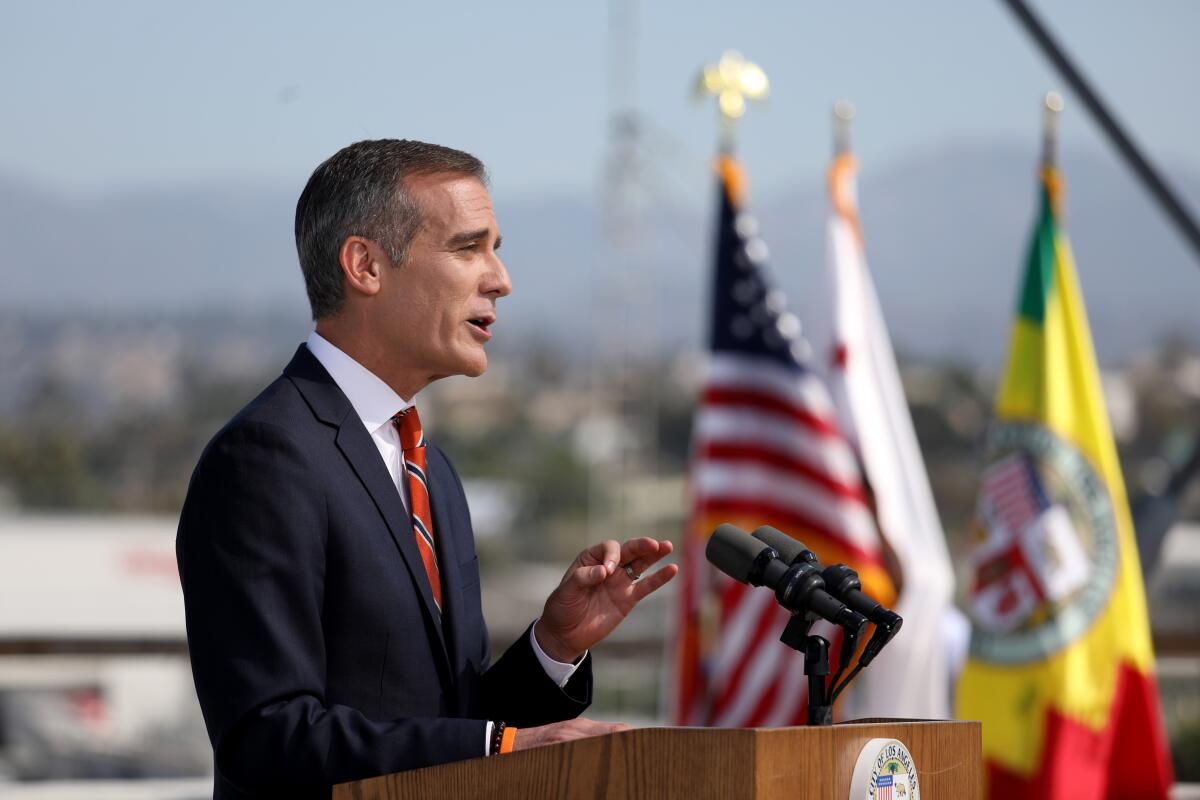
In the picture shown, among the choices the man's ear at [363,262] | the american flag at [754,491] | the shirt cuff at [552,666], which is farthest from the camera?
the american flag at [754,491]

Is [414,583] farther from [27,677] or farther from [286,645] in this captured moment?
[27,677]

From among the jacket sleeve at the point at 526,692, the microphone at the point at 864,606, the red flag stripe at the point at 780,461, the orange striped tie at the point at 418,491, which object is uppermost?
the red flag stripe at the point at 780,461

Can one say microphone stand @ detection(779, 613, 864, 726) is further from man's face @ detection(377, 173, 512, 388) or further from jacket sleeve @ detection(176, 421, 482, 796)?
man's face @ detection(377, 173, 512, 388)

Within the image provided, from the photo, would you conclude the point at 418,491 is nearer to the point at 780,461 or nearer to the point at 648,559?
the point at 648,559

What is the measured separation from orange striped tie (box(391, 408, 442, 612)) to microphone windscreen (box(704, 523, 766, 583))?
1.15ft

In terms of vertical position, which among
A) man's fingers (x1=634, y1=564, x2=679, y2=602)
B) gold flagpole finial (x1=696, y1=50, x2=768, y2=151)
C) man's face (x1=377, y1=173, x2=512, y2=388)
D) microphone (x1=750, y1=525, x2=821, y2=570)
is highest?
gold flagpole finial (x1=696, y1=50, x2=768, y2=151)

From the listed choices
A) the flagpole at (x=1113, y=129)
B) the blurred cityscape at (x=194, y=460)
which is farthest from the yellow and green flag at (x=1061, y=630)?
the blurred cityscape at (x=194, y=460)

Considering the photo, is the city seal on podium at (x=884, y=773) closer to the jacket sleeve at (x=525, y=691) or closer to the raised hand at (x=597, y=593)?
the raised hand at (x=597, y=593)

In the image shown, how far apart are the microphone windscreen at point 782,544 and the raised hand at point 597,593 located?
112 millimetres

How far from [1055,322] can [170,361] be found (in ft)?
225

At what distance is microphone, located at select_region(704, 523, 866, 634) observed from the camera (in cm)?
161

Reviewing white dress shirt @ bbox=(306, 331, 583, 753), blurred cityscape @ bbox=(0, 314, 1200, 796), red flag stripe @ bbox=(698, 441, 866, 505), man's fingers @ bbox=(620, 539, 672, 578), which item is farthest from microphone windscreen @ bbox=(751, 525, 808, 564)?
blurred cityscape @ bbox=(0, 314, 1200, 796)

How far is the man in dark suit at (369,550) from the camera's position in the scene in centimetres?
162

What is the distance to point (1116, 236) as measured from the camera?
5059 inches
